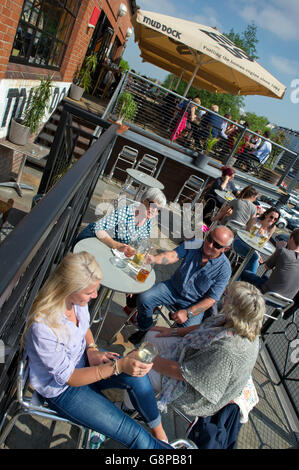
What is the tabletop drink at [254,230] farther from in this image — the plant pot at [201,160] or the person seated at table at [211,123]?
the person seated at table at [211,123]

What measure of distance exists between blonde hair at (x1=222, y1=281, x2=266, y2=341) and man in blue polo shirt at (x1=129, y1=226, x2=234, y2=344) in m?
0.92

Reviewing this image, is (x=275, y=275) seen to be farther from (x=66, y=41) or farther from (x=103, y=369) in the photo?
(x=66, y=41)

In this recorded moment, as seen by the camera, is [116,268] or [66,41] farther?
[66,41]

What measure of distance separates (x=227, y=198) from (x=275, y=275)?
2892mm

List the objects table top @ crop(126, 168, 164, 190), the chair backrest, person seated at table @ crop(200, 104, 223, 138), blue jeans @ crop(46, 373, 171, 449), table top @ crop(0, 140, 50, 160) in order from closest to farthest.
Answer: blue jeans @ crop(46, 373, 171, 449)
the chair backrest
table top @ crop(0, 140, 50, 160)
table top @ crop(126, 168, 164, 190)
person seated at table @ crop(200, 104, 223, 138)

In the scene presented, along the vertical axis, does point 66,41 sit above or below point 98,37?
below

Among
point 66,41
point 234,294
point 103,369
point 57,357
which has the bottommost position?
point 103,369

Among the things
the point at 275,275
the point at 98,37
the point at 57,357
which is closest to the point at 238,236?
the point at 275,275

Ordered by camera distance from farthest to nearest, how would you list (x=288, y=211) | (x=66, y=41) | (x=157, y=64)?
(x=288, y=211) → (x=157, y=64) → (x=66, y=41)

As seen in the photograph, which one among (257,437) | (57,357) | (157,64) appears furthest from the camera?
(157,64)

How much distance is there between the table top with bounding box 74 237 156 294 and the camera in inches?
90.3

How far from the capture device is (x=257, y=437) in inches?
109

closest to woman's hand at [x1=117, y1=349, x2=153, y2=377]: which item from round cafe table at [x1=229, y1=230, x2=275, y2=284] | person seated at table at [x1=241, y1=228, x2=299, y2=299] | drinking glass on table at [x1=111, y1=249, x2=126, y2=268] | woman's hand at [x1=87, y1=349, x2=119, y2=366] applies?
Answer: woman's hand at [x1=87, y1=349, x2=119, y2=366]

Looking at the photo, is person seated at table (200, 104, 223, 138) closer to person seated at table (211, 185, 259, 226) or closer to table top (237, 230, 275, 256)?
person seated at table (211, 185, 259, 226)
